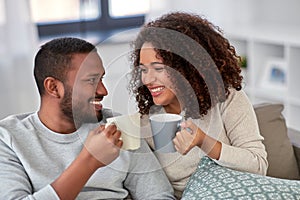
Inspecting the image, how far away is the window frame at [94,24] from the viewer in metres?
3.21

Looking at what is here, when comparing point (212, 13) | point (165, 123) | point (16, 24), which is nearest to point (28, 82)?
point (16, 24)

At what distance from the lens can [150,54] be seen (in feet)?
4.64

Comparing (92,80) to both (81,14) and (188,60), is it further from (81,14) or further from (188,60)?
(81,14)

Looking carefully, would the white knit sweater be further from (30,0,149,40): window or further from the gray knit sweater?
(30,0,149,40): window

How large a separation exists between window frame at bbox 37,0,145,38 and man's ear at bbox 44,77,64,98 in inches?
67.0

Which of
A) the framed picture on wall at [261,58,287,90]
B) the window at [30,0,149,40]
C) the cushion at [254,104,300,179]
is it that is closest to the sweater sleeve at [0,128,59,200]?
the cushion at [254,104,300,179]

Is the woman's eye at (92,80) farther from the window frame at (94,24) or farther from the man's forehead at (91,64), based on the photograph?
the window frame at (94,24)

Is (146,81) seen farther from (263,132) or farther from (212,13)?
(212,13)

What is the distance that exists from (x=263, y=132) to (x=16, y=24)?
1.58 meters

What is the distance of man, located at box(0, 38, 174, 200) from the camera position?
1.38 m

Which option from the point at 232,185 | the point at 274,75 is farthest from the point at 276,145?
the point at 274,75

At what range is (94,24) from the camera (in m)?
3.33

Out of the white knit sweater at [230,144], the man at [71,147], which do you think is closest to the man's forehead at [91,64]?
the man at [71,147]

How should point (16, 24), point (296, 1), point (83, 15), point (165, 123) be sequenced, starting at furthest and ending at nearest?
point (296, 1)
point (83, 15)
point (16, 24)
point (165, 123)
